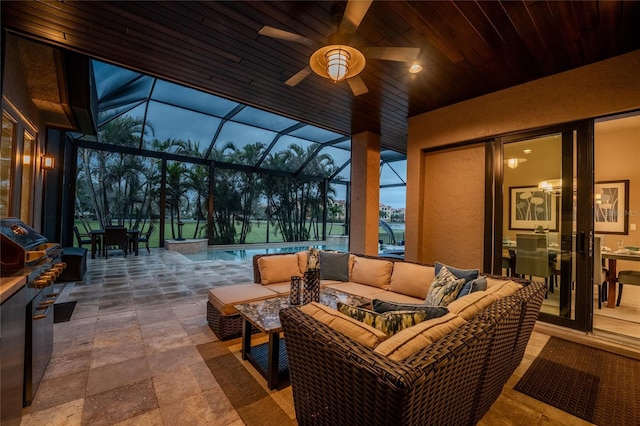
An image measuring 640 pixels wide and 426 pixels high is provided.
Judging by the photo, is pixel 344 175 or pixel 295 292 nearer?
pixel 295 292

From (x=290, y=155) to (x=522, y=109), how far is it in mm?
8496

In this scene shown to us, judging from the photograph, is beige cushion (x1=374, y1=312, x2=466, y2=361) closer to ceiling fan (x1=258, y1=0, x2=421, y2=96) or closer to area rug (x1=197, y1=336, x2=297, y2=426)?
area rug (x1=197, y1=336, x2=297, y2=426)

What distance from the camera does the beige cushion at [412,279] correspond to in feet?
10.0

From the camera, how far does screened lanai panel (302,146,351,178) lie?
11133mm

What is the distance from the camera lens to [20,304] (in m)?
1.54

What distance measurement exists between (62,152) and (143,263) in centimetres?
306

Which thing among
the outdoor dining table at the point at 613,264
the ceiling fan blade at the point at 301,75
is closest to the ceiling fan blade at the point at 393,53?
the ceiling fan blade at the point at 301,75

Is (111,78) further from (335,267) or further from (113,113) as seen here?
(335,267)

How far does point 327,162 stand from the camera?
11.8 m

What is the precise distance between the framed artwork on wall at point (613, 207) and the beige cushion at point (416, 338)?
19.8ft

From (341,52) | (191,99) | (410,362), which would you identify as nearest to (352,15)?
(341,52)

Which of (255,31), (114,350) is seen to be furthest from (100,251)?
(255,31)

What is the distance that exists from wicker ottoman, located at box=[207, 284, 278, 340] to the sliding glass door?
10.7 feet

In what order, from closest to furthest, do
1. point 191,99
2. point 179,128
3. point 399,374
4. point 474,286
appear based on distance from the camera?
point 399,374 < point 474,286 < point 191,99 < point 179,128
